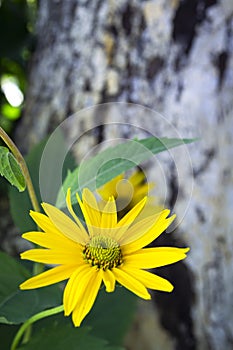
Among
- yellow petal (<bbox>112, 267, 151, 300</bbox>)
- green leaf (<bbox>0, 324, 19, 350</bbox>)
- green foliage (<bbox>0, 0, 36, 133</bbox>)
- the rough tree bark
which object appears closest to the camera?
yellow petal (<bbox>112, 267, 151, 300</bbox>)

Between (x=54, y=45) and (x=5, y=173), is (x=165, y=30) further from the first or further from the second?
(x=5, y=173)

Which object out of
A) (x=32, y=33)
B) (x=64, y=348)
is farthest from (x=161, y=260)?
(x=32, y=33)

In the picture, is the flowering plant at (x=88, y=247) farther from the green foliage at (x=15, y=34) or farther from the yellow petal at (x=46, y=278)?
the green foliage at (x=15, y=34)

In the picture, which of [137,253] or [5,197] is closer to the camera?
[137,253]

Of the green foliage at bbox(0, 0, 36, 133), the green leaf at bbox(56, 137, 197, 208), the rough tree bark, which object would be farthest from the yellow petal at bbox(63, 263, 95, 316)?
the green foliage at bbox(0, 0, 36, 133)

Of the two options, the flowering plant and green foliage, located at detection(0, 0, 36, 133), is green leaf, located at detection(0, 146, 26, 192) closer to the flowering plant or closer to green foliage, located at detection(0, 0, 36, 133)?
the flowering plant

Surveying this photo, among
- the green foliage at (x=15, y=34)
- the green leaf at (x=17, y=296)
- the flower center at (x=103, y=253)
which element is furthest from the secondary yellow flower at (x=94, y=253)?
the green foliage at (x=15, y=34)
